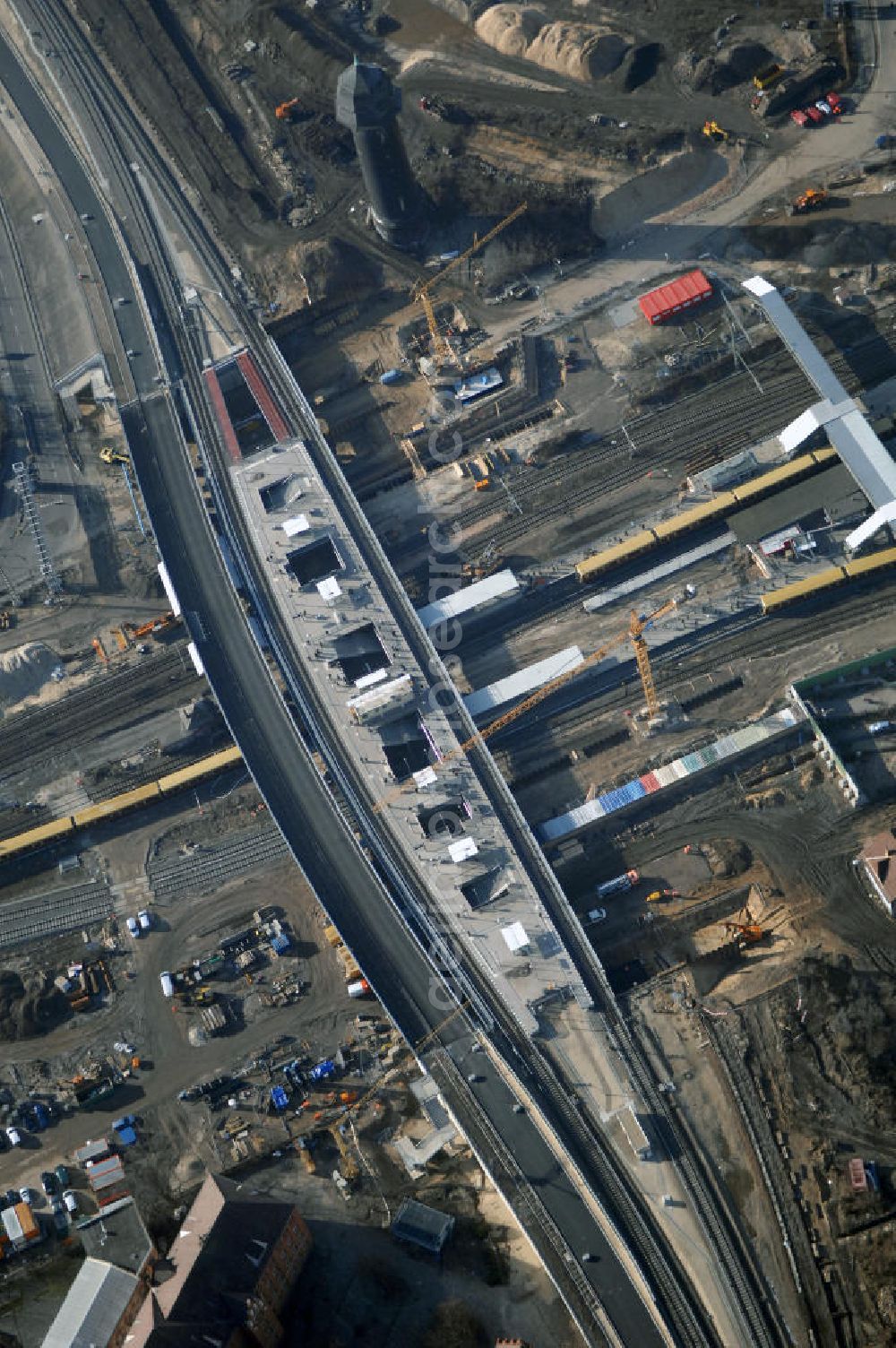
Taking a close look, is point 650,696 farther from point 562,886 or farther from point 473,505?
point 473,505

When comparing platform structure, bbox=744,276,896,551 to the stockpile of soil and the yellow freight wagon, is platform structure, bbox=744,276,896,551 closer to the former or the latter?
the yellow freight wagon

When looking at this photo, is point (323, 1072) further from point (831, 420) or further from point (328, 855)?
point (831, 420)

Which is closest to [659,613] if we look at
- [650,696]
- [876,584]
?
[650,696]

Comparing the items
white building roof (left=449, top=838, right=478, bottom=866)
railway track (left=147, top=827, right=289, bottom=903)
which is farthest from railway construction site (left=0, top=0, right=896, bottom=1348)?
white building roof (left=449, top=838, right=478, bottom=866)

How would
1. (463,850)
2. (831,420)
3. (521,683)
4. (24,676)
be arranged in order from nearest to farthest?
1. (463,850)
2. (521,683)
3. (831,420)
4. (24,676)

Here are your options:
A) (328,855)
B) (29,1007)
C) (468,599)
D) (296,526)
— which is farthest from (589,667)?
(29,1007)

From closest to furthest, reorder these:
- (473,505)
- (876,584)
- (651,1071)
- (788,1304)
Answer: (788,1304), (651,1071), (876,584), (473,505)

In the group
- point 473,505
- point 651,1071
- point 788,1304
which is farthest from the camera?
point 473,505
